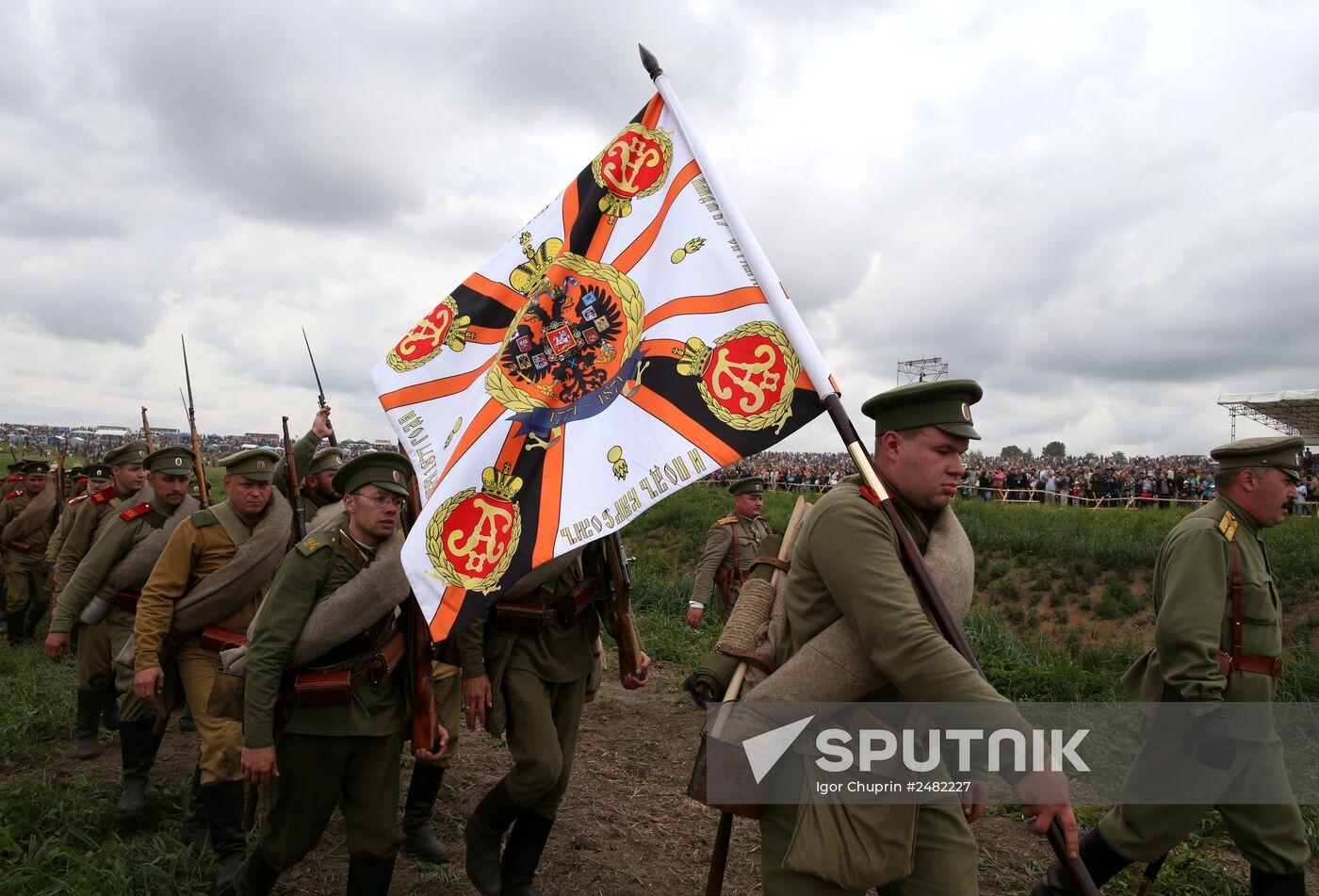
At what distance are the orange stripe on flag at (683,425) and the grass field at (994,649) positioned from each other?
3.34 meters

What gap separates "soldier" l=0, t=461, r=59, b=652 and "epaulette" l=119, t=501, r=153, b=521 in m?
6.90

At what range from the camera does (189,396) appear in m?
5.77

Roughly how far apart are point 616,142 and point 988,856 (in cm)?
449

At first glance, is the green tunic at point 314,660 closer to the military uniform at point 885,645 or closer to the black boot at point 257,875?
the black boot at point 257,875

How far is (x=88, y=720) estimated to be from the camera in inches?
266

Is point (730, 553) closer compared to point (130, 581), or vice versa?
point (130, 581)

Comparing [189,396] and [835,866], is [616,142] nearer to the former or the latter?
[835,866]

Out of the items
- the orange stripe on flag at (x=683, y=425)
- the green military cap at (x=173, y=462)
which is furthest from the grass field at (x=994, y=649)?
the orange stripe on flag at (x=683, y=425)

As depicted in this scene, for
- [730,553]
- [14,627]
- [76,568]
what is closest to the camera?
[76,568]

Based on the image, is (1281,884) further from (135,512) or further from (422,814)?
(135,512)

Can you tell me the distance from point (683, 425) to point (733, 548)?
21.3ft

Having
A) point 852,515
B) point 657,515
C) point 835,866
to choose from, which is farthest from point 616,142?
point 657,515

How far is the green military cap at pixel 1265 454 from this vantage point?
4180 mm

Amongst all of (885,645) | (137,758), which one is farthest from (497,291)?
(137,758)
